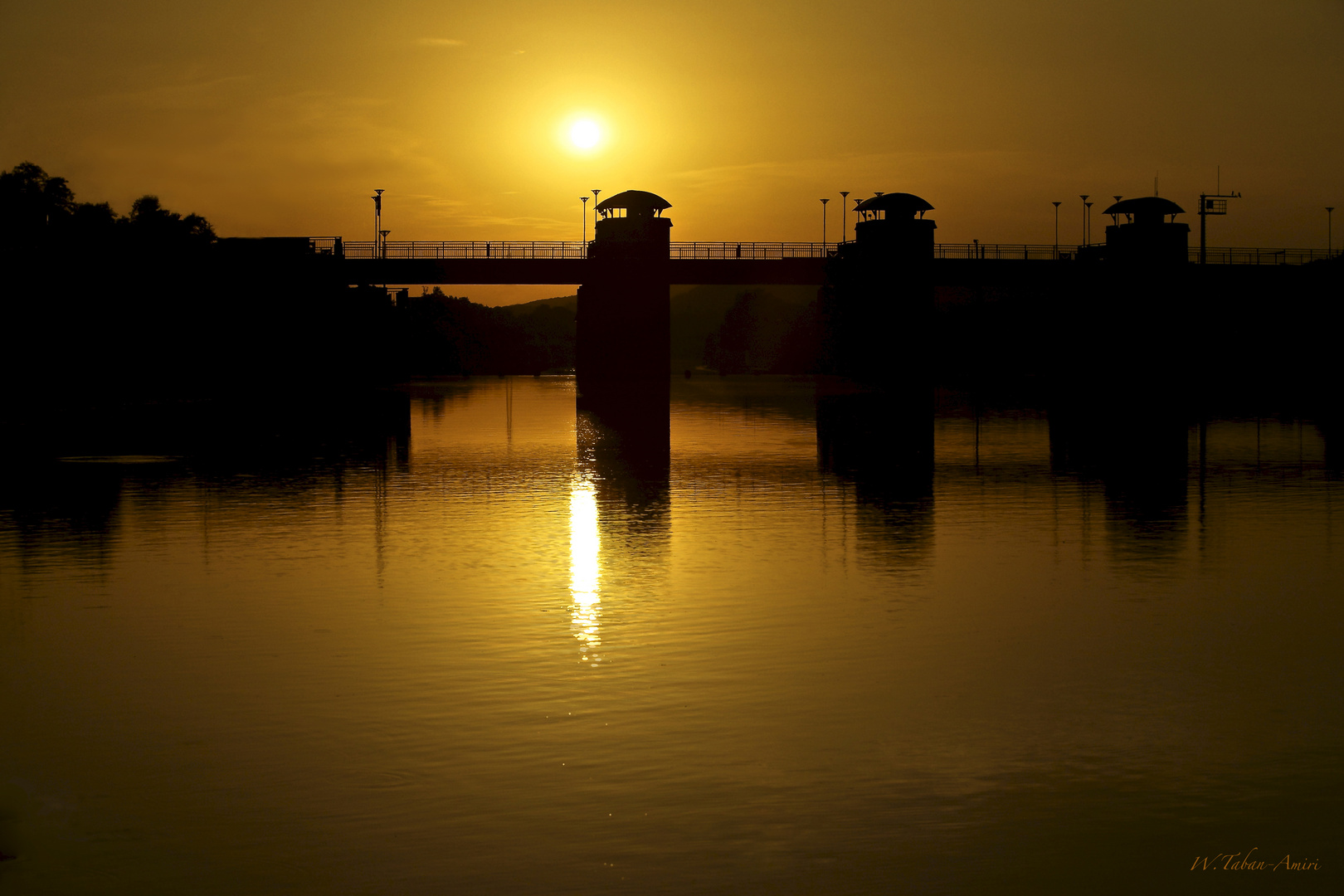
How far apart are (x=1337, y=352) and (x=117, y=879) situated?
100290mm

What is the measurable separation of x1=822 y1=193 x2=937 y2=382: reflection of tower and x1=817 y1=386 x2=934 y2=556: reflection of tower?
1164 inches

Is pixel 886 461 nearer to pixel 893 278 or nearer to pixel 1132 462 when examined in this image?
pixel 1132 462

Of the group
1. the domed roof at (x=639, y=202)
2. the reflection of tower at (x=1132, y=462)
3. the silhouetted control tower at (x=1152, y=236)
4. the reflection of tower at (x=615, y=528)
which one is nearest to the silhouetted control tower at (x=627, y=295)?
the domed roof at (x=639, y=202)

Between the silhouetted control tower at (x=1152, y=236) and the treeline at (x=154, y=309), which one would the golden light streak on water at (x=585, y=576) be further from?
the silhouetted control tower at (x=1152, y=236)

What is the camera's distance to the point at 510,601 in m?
16.0

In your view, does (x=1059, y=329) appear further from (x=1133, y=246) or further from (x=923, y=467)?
(x=923, y=467)

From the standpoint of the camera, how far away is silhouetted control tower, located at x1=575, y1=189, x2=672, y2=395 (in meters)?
110

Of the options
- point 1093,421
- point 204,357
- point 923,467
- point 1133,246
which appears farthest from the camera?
point 1133,246

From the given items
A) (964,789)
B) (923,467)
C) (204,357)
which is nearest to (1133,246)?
(204,357)

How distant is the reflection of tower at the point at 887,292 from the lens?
333 ft

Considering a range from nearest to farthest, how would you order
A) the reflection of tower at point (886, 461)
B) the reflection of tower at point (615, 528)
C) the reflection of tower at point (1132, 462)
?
the reflection of tower at point (615, 528) → the reflection of tower at point (1132, 462) → the reflection of tower at point (886, 461)

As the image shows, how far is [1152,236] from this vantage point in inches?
4186

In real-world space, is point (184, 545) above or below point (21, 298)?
below

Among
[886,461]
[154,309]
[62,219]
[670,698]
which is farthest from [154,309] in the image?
[670,698]
